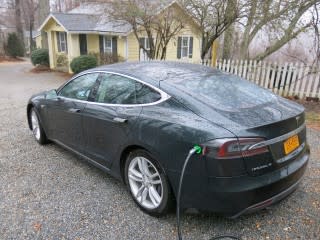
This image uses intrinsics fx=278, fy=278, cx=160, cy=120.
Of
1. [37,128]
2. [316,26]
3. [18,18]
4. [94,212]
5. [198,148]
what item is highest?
[18,18]

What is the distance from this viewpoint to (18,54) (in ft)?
99.5

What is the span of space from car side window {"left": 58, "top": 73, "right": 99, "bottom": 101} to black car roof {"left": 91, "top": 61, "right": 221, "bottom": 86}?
0.20 m

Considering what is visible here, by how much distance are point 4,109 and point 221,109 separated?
23.4ft

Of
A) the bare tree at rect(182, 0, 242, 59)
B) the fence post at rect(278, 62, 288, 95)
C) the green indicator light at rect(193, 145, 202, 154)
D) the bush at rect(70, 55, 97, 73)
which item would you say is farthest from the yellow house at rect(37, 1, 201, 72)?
the green indicator light at rect(193, 145, 202, 154)

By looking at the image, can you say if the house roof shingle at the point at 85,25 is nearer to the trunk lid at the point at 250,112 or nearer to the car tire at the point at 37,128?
the car tire at the point at 37,128

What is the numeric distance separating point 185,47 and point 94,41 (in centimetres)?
613

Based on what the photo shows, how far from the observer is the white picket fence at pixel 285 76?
849 centimetres


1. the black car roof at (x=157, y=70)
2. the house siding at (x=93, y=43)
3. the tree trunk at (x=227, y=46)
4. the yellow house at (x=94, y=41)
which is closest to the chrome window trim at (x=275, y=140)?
the black car roof at (x=157, y=70)

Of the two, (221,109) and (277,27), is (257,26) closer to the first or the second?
(277,27)

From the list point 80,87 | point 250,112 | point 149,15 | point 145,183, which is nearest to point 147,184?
point 145,183

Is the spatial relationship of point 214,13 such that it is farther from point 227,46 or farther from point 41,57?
point 41,57

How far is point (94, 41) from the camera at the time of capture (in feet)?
59.4

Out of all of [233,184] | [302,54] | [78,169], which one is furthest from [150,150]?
[302,54]

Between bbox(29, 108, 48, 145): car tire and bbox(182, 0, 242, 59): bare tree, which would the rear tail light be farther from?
bbox(182, 0, 242, 59): bare tree
